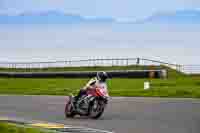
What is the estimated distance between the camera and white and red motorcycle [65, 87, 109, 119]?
20641mm

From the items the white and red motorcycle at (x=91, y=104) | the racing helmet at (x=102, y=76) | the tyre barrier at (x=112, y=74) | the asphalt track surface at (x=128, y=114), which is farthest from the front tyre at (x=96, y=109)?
the tyre barrier at (x=112, y=74)

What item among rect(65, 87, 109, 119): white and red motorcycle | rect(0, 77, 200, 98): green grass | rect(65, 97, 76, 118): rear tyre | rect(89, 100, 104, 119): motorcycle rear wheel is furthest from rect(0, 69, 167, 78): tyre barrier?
rect(89, 100, 104, 119): motorcycle rear wheel

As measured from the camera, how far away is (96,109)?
68.4ft

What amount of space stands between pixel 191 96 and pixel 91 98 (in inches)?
487

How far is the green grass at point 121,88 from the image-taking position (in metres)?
34.2

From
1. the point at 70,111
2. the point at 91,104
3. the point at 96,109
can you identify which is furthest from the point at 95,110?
the point at 70,111

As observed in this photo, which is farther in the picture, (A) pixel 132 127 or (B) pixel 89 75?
(B) pixel 89 75

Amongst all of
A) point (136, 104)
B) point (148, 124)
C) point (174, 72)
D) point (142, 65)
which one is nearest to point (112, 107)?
point (136, 104)

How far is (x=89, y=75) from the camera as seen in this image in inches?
2111

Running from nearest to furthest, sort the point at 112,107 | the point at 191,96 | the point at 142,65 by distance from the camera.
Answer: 1. the point at 112,107
2. the point at 191,96
3. the point at 142,65

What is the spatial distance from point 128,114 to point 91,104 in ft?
5.70

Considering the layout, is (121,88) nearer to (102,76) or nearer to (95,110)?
(95,110)

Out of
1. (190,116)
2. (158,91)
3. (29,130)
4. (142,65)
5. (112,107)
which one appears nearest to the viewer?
(29,130)

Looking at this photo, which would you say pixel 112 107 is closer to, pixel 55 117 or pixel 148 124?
pixel 55 117
